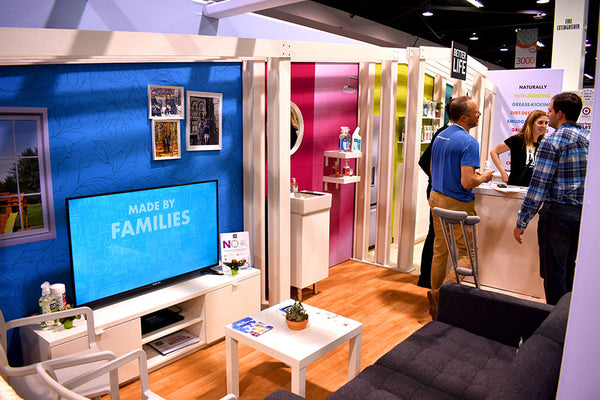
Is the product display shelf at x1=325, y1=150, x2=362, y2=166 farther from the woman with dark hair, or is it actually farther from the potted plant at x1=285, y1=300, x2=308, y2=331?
the potted plant at x1=285, y1=300, x2=308, y2=331

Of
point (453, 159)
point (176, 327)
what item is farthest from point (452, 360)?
point (176, 327)

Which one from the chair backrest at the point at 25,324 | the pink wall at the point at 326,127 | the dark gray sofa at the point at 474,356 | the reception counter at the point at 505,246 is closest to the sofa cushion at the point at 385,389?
the dark gray sofa at the point at 474,356

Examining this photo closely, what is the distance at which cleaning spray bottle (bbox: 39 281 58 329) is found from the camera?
9.41ft

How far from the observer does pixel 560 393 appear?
66 cm

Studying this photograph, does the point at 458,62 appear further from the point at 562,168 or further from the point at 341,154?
the point at 562,168

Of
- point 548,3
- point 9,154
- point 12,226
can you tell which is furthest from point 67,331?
point 548,3

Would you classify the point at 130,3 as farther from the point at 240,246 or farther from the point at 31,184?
the point at 240,246

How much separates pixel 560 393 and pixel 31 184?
312 centimetres

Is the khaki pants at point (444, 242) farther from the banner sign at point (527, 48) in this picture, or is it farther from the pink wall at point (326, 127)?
the banner sign at point (527, 48)

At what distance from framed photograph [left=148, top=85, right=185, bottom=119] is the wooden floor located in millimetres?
1887

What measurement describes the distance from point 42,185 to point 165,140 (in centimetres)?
99

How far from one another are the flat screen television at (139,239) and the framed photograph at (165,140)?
29 cm

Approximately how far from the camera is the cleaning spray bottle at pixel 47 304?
287 cm

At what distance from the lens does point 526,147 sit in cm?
481
